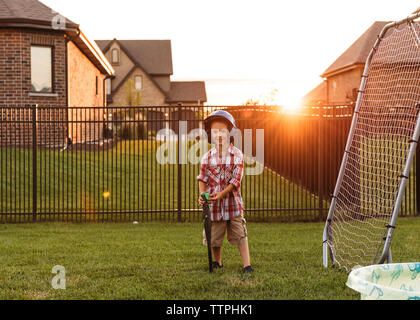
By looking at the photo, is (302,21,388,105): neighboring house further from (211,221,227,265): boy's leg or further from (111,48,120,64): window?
(211,221,227,265): boy's leg

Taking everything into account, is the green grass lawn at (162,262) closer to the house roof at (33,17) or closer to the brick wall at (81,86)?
the brick wall at (81,86)

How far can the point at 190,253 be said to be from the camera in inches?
270

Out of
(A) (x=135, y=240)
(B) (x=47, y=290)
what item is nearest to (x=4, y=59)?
(A) (x=135, y=240)

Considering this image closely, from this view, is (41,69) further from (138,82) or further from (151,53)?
(151,53)

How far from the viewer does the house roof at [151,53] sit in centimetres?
4991

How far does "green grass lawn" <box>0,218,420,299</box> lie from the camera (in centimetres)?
501

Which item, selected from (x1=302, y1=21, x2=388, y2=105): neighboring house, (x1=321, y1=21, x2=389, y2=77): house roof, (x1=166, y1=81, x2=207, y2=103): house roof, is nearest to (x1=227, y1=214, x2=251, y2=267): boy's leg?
(x1=302, y1=21, x2=388, y2=105): neighboring house

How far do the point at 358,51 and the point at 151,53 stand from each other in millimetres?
22648

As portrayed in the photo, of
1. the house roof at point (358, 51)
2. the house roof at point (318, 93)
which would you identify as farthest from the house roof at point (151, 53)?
the house roof at point (358, 51)

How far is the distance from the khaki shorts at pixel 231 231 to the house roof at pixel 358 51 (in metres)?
30.0

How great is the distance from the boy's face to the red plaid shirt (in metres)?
0.10

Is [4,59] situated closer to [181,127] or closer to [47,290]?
[181,127]

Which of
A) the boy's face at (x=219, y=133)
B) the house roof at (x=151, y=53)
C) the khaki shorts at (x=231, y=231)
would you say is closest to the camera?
the boy's face at (x=219, y=133)
